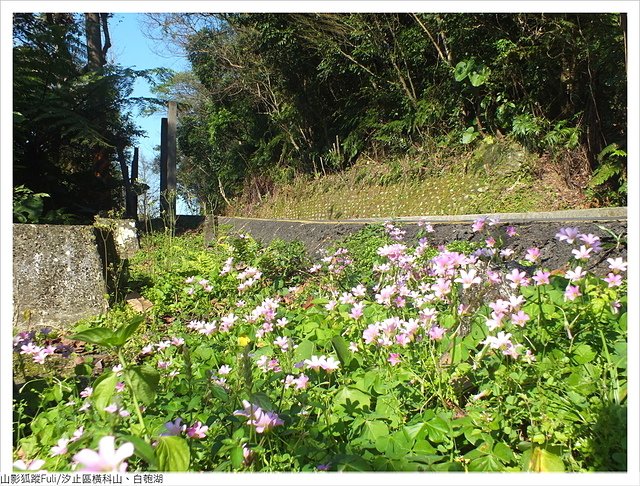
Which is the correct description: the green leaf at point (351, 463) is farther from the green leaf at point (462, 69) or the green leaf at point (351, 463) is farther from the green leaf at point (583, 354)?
the green leaf at point (462, 69)

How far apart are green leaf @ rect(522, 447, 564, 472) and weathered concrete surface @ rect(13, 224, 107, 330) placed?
294 cm

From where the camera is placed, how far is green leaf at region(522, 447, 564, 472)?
3.61ft

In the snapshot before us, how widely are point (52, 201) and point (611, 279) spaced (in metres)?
9.13

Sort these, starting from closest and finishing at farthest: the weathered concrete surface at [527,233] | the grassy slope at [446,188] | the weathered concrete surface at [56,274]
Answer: the weathered concrete surface at [527,233] → the weathered concrete surface at [56,274] → the grassy slope at [446,188]

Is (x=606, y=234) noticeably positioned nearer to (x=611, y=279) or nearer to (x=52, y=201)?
(x=611, y=279)

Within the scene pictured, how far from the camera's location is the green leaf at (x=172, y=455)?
90cm

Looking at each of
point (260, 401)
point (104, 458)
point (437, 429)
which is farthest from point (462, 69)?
point (104, 458)

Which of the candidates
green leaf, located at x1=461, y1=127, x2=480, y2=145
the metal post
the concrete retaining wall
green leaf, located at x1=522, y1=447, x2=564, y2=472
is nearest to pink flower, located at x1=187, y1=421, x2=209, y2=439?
green leaf, located at x1=522, y1=447, x2=564, y2=472

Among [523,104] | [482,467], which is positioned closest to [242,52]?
[523,104]

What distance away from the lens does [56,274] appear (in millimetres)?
3152

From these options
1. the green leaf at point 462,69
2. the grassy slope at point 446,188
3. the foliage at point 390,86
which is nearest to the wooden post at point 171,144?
the foliage at point 390,86

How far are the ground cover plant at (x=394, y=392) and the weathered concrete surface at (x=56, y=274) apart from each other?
101 cm

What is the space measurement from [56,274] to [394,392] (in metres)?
2.67

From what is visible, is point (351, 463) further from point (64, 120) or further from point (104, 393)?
point (64, 120)
